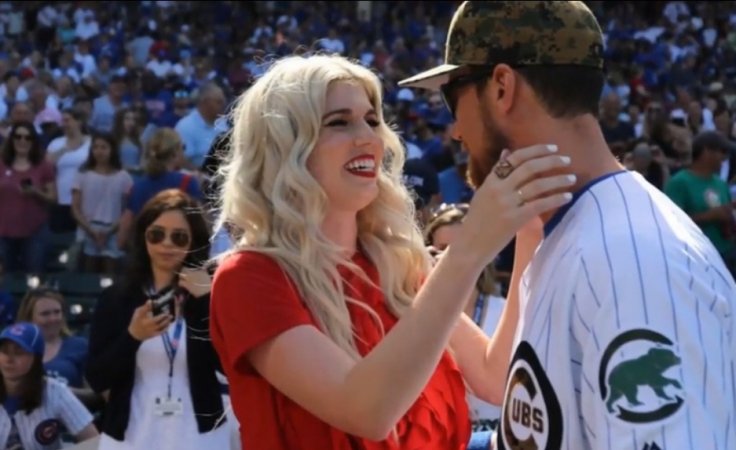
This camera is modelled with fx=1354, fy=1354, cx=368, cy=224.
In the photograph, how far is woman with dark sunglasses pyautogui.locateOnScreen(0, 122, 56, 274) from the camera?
31.2ft

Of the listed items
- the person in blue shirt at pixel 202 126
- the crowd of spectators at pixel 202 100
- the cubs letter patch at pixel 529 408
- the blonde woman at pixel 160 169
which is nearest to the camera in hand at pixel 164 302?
the crowd of spectators at pixel 202 100

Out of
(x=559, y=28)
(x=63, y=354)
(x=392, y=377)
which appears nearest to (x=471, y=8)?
(x=559, y=28)

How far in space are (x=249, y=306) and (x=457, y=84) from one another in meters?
0.57

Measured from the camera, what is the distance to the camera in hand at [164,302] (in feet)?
13.9

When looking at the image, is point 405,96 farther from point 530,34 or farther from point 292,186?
point 530,34

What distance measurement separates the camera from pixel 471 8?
192 centimetres

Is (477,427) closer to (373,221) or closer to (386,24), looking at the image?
(373,221)

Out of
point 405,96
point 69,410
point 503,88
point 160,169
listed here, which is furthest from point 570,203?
point 405,96

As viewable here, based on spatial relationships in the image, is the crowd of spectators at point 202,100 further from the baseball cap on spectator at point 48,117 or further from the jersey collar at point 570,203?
the jersey collar at point 570,203

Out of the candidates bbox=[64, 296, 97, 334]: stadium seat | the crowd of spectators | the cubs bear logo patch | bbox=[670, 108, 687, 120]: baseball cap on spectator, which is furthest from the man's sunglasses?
bbox=[670, 108, 687, 120]: baseball cap on spectator

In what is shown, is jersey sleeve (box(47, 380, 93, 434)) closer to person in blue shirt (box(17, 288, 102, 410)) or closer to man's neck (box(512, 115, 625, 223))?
person in blue shirt (box(17, 288, 102, 410))

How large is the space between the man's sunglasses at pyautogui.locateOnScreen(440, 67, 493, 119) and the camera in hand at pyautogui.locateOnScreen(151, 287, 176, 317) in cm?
235

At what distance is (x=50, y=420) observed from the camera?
17.0 ft

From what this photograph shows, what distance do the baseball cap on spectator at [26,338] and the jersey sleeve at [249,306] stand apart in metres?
3.16
